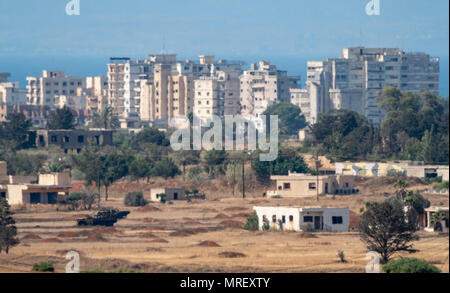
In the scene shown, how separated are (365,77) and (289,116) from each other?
15258 mm

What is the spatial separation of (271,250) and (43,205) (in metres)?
21.9

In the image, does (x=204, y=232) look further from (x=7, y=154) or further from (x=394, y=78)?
(x=394, y=78)

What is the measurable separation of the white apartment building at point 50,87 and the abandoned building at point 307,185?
341ft

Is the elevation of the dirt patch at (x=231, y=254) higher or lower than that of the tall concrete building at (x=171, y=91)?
lower

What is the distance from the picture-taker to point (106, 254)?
4694 centimetres

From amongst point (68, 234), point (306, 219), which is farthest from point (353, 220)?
point (68, 234)

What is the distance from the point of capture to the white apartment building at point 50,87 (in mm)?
177500

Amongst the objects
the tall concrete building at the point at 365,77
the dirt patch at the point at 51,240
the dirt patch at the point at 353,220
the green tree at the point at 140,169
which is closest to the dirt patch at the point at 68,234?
the dirt patch at the point at 51,240

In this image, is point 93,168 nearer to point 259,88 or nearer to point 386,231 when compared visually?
point 386,231

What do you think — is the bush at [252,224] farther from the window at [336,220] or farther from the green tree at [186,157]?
the green tree at [186,157]

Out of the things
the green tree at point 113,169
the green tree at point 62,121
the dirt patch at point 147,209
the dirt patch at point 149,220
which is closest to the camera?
the dirt patch at point 149,220

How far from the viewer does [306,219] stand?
56781mm

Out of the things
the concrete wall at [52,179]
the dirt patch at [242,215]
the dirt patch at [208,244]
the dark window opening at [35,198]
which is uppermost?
the concrete wall at [52,179]
